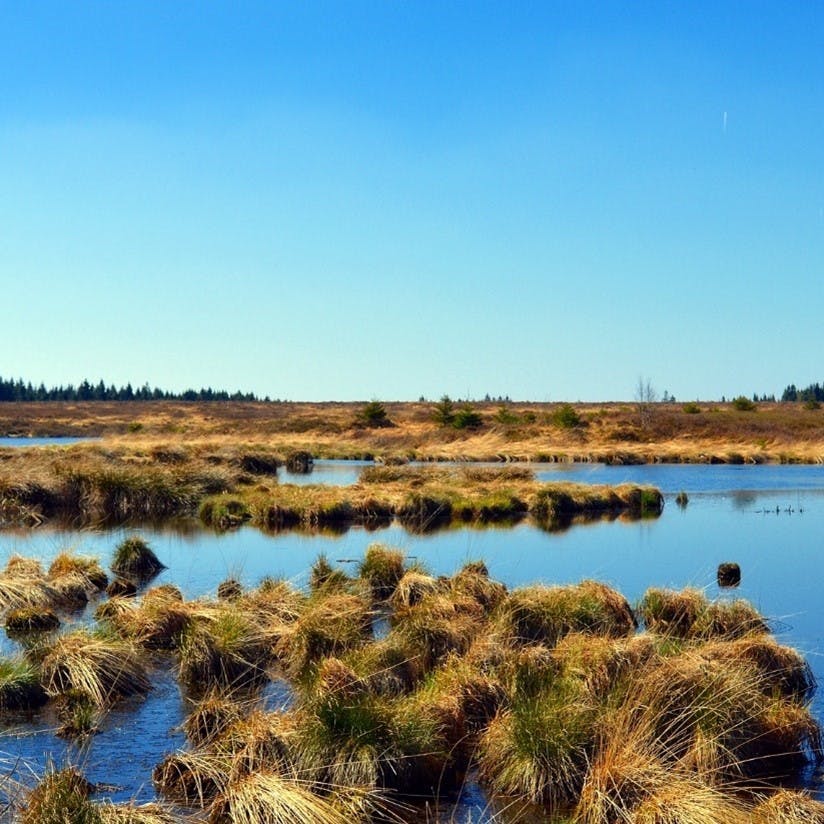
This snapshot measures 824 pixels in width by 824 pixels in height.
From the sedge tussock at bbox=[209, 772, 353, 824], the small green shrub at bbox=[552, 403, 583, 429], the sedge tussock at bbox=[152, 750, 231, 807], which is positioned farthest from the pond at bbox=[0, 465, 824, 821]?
the small green shrub at bbox=[552, 403, 583, 429]

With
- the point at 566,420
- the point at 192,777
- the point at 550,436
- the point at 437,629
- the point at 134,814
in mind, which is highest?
the point at 566,420

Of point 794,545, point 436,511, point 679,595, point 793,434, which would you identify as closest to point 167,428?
point 793,434

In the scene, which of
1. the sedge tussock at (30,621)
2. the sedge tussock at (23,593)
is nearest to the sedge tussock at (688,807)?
the sedge tussock at (30,621)

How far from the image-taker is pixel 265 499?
106 feet

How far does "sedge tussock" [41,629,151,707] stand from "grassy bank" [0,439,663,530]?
55.9ft

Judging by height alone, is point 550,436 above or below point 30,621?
above

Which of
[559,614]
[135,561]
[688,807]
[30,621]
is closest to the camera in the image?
[688,807]

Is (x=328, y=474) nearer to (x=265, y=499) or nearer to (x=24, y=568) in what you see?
(x=265, y=499)

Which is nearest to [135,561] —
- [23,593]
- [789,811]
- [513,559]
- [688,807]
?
[23,593]

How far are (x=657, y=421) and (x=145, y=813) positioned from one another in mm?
70857

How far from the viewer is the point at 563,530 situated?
2984 cm

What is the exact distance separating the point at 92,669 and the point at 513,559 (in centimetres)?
1250

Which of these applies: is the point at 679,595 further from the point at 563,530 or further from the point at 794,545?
the point at 563,530

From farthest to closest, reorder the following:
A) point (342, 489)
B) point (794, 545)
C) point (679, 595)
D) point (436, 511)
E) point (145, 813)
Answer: point (342, 489) < point (436, 511) < point (794, 545) < point (679, 595) < point (145, 813)
